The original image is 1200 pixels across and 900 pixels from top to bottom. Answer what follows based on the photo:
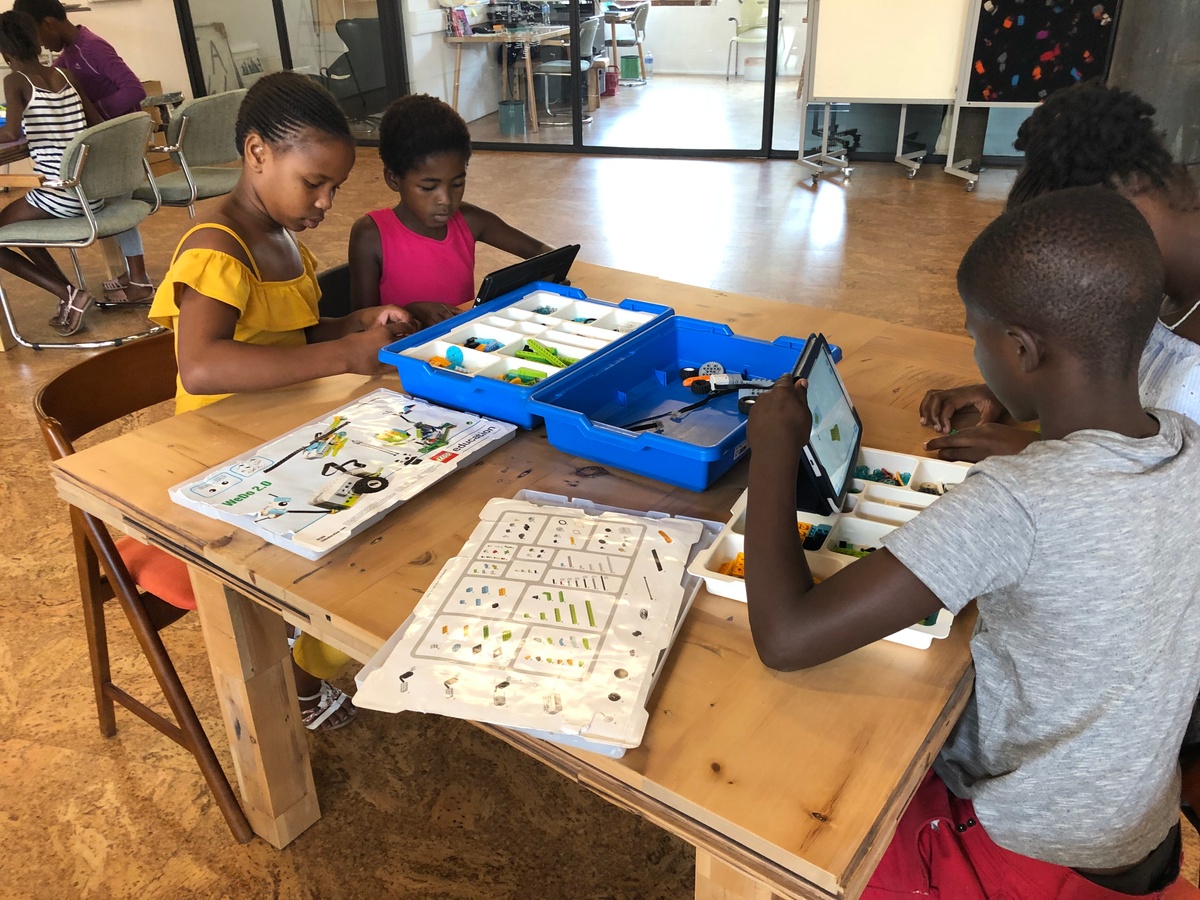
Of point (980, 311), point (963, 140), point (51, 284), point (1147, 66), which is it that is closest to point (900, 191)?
point (963, 140)

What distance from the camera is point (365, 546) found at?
3.48 ft

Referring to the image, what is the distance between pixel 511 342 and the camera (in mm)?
1469

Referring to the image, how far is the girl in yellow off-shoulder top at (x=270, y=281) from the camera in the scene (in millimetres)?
1390

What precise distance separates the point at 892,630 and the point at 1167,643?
0.26 metres

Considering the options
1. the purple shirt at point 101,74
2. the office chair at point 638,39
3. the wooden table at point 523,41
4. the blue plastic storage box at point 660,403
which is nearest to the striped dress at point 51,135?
the purple shirt at point 101,74

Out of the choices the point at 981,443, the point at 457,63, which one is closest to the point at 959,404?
the point at 981,443

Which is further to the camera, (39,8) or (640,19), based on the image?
(640,19)

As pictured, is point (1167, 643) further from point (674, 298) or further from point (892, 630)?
point (674, 298)

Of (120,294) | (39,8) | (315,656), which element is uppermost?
(39,8)

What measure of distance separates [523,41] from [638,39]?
2.78 ft

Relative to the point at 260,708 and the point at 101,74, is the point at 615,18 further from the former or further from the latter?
the point at 260,708

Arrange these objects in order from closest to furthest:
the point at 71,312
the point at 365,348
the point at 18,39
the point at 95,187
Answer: the point at 365,348
the point at 95,187
the point at 18,39
the point at 71,312

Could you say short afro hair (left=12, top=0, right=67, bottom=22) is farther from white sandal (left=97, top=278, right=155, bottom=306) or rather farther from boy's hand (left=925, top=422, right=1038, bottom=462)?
boy's hand (left=925, top=422, right=1038, bottom=462)

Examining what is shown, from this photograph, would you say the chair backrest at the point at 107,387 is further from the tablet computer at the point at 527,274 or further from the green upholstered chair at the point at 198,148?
the green upholstered chair at the point at 198,148
